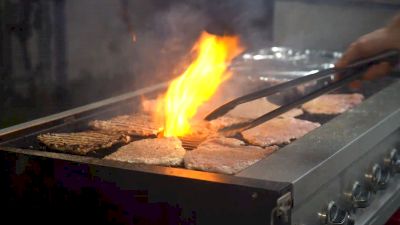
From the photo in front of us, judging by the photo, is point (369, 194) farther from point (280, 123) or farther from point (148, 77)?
point (148, 77)

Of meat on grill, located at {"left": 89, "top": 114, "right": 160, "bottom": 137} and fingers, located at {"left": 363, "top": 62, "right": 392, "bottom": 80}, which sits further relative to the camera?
fingers, located at {"left": 363, "top": 62, "right": 392, "bottom": 80}

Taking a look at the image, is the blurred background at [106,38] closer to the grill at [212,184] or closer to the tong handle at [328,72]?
the grill at [212,184]

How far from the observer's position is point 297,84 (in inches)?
71.6

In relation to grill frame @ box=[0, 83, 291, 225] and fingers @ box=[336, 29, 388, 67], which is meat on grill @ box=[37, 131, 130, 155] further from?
fingers @ box=[336, 29, 388, 67]

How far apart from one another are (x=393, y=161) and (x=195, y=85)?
768mm

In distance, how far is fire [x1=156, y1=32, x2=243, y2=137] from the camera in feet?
6.63

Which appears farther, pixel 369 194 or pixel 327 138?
pixel 369 194

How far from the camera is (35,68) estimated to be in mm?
1915

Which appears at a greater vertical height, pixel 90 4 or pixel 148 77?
pixel 90 4

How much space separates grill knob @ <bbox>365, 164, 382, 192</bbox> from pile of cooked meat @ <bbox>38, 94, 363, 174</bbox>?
220 millimetres

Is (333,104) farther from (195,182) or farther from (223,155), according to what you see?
(195,182)

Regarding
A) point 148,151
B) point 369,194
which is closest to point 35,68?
point 148,151

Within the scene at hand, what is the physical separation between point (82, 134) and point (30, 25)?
1.25ft

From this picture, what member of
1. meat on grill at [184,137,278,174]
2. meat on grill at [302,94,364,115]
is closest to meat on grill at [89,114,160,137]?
meat on grill at [184,137,278,174]
